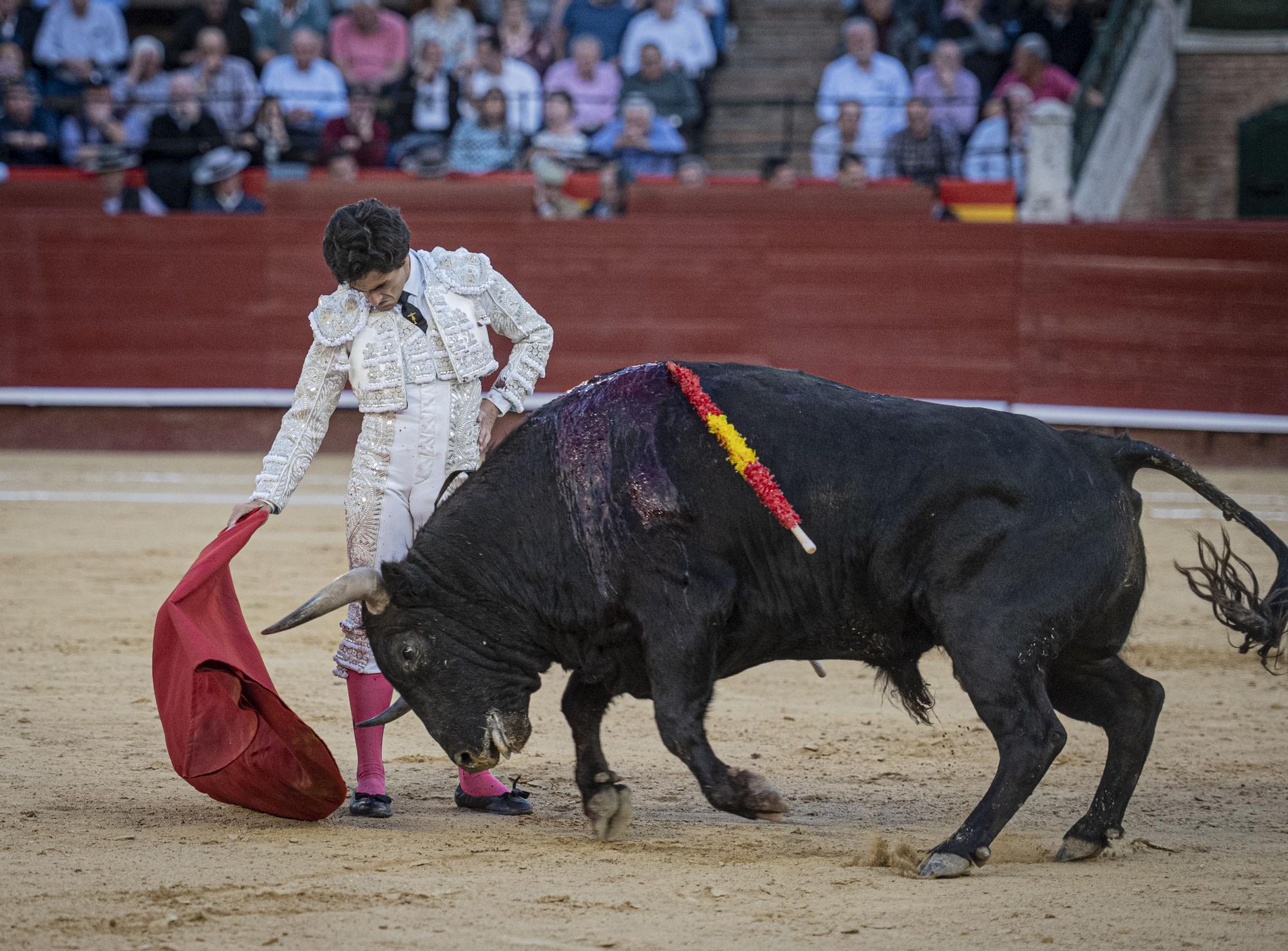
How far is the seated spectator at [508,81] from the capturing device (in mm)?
9938

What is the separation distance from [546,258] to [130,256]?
2455 mm

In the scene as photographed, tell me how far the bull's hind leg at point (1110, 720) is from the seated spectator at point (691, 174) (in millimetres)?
6447

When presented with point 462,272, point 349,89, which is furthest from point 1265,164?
point 462,272

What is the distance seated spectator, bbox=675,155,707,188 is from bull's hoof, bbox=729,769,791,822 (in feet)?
22.0

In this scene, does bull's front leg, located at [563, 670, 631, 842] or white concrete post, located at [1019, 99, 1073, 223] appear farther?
white concrete post, located at [1019, 99, 1073, 223]

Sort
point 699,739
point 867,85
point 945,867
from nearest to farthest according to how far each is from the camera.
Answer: point 945,867, point 699,739, point 867,85

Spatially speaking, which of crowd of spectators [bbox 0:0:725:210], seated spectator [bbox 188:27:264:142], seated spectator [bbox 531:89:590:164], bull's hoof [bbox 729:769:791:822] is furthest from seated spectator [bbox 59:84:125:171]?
bull's hoof [bbox 729:769:791:822]

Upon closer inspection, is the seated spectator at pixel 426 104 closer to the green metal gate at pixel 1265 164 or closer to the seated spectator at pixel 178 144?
the seated spectator at pixel 178 144

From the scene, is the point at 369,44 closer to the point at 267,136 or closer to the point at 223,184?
the point at 267,136

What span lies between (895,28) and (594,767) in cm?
845

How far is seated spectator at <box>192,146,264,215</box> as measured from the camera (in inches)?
378

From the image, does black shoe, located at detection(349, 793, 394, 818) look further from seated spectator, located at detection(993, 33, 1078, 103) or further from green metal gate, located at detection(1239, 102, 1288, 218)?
green metal gate, located at detection(1239, 102, 1288, 218)

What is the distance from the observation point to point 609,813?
131 inches

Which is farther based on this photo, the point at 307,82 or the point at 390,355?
the point at 307,82
